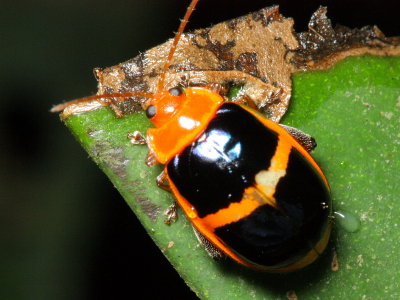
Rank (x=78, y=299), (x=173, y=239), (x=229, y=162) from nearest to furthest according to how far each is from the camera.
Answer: (x=229, y=162)
(x=173, y=239)
(x=78, y=299)

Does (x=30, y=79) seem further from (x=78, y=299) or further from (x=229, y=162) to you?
(x=229, y=162)

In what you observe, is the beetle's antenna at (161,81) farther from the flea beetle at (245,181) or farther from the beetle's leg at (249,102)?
the beetle's leg at (249,102)

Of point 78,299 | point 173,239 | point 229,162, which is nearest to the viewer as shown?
point 229,162

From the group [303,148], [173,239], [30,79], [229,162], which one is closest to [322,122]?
[303,148]

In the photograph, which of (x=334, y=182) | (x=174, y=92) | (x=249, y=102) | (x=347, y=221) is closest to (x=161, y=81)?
(x=174, y=92)

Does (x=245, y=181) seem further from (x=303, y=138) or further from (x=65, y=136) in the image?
(x=65, y=136)

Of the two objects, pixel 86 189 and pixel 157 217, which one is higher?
pixel 157 217
